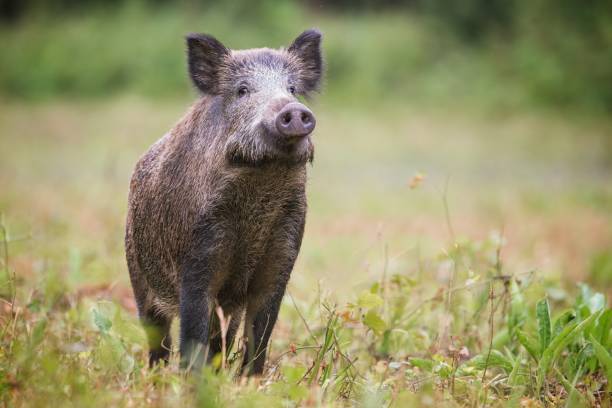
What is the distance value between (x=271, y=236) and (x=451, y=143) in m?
13.5

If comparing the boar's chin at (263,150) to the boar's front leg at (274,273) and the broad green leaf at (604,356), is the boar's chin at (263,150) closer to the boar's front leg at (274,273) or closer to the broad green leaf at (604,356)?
the boar's front leg at (274,273)

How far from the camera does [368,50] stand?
20828mm

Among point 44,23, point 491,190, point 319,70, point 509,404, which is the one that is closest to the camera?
point 509,404

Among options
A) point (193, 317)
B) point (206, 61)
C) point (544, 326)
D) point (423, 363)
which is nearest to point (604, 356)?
point (544, 326)

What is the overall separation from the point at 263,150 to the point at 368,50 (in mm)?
18061

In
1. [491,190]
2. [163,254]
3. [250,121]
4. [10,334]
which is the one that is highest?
[250,121]

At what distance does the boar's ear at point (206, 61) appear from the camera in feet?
12.3

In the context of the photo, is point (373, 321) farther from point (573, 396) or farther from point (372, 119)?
point (372, 119)

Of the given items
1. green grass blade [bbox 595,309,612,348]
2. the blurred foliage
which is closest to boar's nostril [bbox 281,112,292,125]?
green grass blade [bbox 595,309,612,348]

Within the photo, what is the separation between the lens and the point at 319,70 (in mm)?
4008

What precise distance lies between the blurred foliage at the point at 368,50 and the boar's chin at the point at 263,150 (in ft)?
47.9

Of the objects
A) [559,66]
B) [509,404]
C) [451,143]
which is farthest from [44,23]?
[509,404]

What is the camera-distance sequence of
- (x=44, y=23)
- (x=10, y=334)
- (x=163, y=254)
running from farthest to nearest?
(x=44, y=23) < (x=163, y=254) < (x=10, y=334)

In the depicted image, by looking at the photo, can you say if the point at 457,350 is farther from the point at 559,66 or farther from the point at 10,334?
the point at 559,66
